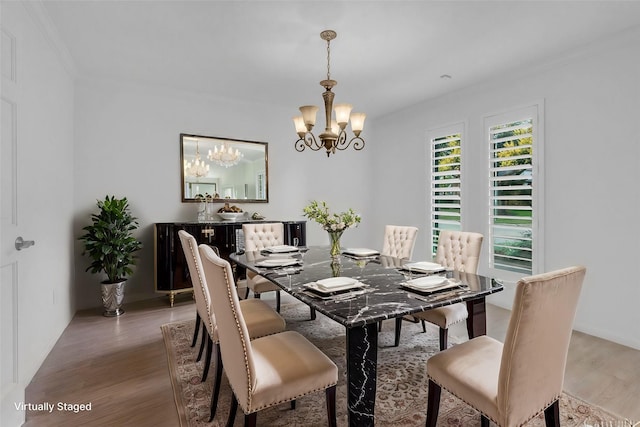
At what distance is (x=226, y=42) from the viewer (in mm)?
3004

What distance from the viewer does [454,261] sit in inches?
109

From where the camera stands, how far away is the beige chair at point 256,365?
4.58 feet

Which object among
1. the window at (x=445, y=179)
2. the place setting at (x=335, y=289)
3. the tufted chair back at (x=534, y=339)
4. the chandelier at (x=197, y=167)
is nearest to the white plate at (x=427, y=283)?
the place setting at (x=335, y=289)

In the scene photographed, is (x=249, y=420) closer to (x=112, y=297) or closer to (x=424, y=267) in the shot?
(x=424, y=267)

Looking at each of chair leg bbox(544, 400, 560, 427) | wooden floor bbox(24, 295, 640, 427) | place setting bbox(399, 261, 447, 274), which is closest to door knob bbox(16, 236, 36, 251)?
wooden floor bbox(24, 295, 640, 427)

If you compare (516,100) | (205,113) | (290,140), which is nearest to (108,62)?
(205,113)

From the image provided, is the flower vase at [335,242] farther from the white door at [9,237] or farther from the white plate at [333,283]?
the white door at [9,237]

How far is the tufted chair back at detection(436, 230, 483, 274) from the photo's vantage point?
2611mm

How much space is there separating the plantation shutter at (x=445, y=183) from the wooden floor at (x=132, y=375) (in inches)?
60.9

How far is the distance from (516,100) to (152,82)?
13.8 ft

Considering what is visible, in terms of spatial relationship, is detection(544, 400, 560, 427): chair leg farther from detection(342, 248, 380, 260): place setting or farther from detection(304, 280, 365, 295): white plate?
detection(342, 248, 380, 260): place setting

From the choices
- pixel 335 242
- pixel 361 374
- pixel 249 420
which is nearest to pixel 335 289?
pixel 361 374

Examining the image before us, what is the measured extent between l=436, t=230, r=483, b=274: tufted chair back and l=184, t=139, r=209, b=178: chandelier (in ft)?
10.4

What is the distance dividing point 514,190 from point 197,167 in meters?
3.91
